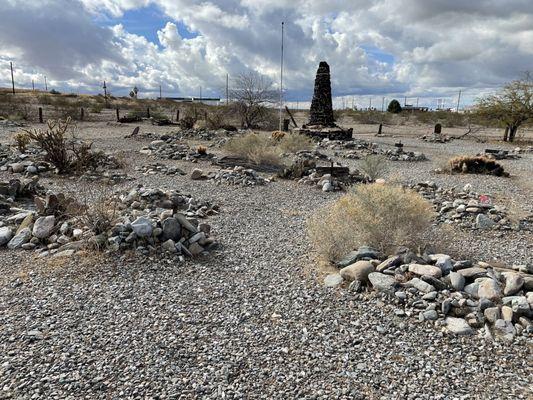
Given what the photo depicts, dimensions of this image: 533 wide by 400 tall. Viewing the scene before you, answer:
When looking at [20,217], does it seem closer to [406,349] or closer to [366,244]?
[366,244]

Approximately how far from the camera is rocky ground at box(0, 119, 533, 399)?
2.97 meters

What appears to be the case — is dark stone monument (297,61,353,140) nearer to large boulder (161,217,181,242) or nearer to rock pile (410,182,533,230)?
rock pile (410,182,533,230)

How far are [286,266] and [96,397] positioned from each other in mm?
2860

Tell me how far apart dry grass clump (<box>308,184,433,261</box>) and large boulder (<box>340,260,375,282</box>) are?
1.80 ft

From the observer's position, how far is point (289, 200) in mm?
9461

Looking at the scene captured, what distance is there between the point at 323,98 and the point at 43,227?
2197cm

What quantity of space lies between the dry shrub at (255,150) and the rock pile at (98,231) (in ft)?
27.2

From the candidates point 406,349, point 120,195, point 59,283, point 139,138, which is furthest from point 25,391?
point 139,138

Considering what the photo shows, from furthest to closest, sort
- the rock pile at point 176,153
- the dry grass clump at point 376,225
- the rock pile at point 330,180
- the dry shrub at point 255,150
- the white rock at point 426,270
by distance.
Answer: the rock pile at point 176,153 < the dry shrub at point 255,150 < the rock pile at point 330,180 < the dry grass clump at point 376,225 < the white rock at point 426,270

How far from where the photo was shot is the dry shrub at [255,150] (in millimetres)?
14508

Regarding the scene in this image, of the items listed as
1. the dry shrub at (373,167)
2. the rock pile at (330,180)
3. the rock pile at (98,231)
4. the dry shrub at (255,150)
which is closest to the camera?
the rock pile at (98,231)

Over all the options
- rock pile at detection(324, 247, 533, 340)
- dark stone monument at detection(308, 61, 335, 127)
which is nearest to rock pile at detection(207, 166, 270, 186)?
rock pile at detection(324, 247, 533, 340)

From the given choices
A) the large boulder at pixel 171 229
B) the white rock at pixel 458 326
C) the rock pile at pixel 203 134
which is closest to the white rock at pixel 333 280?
the white rock at pixel 458 326

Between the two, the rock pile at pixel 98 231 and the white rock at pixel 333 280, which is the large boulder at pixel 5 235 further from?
the white rock at pixel 333 280
